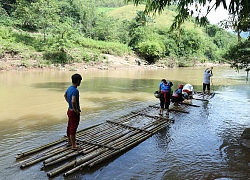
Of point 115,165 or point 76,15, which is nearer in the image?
point 115,165

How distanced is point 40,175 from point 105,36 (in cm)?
4516

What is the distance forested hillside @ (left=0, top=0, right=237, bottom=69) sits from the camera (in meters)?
31.5

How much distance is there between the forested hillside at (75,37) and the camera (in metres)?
31.5

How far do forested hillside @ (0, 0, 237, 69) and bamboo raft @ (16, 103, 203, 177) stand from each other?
852 cm

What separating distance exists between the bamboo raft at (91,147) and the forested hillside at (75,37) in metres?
8.52

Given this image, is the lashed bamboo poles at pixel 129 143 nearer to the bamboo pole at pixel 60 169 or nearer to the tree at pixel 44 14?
the bamboo pole at pixel 60 169

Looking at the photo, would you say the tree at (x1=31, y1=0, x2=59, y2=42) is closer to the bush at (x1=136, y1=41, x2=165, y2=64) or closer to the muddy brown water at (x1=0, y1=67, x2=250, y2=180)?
the bush at (x1=136, y1=41, x2=165, y2=64)

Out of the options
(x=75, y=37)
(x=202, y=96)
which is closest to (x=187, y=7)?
(x=202, y=96)

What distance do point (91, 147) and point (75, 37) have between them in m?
Result: 30.3

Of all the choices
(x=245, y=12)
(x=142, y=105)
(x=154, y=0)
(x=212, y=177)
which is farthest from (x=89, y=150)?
(x=142, y=105)

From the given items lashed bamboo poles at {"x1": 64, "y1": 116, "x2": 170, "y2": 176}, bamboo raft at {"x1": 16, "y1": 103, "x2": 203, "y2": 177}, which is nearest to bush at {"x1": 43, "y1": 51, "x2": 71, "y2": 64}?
bamboo raft at {"x1": 16, "y1": 103, "x2": 203, "y2": 177}

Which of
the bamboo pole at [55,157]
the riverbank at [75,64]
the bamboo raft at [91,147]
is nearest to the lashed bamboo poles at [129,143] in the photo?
the bamboo raft at [91,147]

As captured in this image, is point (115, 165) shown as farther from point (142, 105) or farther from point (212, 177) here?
point (142, 105)

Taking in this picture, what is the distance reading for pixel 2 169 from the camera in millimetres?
4766
